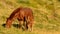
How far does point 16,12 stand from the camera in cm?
1284

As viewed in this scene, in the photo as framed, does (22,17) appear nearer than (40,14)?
Yes

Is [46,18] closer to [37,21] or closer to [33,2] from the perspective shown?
[37,21]

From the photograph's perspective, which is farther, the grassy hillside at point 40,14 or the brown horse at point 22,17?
the grassy hillside at point 40,14

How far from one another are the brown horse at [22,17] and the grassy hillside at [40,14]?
0.38m

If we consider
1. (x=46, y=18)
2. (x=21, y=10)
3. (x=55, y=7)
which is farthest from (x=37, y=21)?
(x=55, y=7)

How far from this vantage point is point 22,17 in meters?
13.0

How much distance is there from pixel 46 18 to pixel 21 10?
5.67 metres

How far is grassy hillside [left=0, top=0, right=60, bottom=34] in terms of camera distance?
553 inches

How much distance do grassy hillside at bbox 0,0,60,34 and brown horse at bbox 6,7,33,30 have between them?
1.23 ft

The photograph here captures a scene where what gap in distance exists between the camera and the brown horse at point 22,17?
12.9 m

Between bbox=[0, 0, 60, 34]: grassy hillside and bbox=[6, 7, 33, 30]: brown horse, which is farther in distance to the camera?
bbox=[0, 0, 60, 34]: grassy hillside

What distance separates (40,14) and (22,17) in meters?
6.35

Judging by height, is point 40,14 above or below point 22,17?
below

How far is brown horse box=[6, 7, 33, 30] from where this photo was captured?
12883 mm
